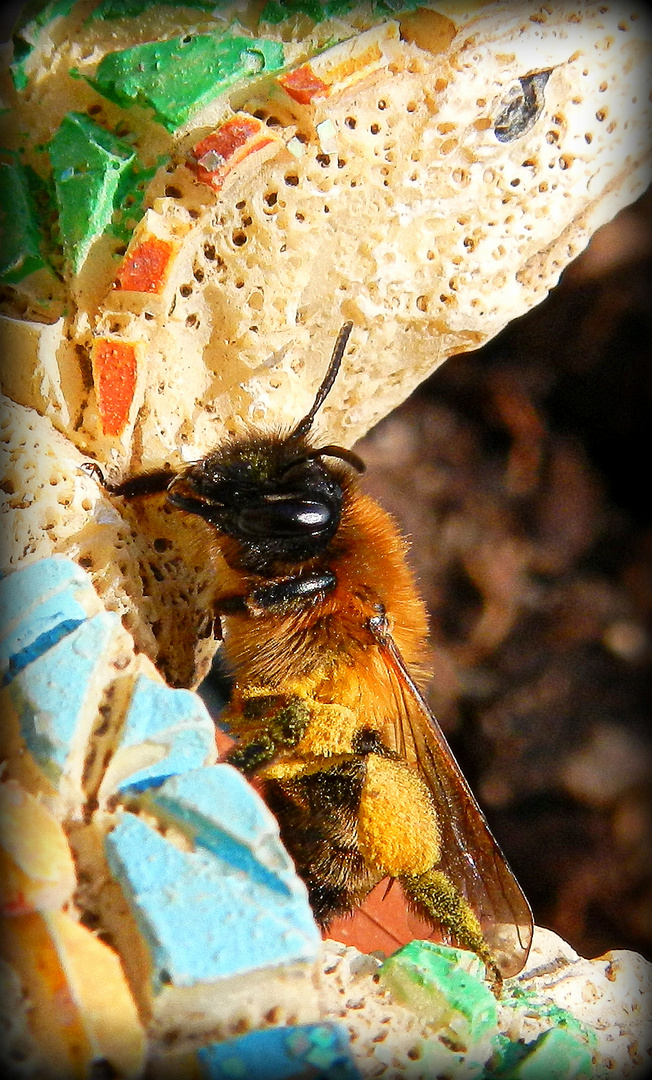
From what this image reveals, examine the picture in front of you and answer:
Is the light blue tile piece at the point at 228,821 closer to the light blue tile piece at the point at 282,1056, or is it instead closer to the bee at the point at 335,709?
the light blue tile piece at the point at 282,1056

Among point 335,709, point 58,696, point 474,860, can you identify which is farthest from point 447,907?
point 58,696

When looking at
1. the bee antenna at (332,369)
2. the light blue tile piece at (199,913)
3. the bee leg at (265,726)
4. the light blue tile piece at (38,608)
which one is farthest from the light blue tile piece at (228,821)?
the bee antenna at (332,369)

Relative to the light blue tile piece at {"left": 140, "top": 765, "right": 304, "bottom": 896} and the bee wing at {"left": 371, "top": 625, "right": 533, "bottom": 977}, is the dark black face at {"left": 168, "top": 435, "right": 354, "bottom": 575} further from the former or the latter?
the light blue tile piece at {"left": 140, "top": 765, "right": 304, "bottom": 896}

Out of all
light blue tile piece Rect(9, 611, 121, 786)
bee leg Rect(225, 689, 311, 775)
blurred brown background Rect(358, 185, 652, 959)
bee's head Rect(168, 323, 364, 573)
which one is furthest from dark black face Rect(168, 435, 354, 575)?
blurred brown background Rect(358, 185, 652, 959)

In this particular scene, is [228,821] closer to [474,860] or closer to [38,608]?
[38,608]

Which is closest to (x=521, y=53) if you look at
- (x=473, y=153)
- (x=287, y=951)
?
(x=473, y=153)

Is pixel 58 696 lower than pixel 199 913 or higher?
higher
